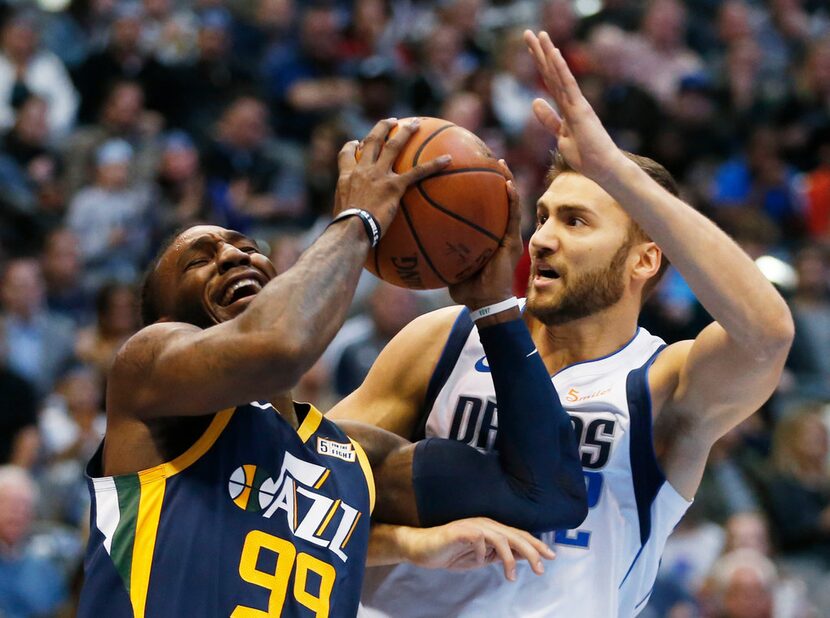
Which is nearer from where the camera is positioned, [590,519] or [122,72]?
[590,519]

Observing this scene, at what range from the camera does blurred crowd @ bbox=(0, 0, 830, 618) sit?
28.4 ft

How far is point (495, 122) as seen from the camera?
11875mm

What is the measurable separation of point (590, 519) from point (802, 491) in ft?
18.6

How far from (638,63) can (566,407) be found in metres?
9.37

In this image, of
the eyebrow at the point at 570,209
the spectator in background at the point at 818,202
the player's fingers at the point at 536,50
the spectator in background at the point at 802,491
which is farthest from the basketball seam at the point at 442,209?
the spectator in background at the point at 818,202

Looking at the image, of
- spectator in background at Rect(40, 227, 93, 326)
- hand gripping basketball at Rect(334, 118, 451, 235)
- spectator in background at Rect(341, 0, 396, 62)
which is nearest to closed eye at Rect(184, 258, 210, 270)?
hand gripping basketball at Rect(334, 118, 451, 235)

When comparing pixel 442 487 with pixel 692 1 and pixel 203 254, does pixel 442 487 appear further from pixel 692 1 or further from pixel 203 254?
pixel 692 1

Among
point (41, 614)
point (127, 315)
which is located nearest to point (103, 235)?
point (127, 315)

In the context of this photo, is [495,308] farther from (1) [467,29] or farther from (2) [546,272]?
(1) [467,29]

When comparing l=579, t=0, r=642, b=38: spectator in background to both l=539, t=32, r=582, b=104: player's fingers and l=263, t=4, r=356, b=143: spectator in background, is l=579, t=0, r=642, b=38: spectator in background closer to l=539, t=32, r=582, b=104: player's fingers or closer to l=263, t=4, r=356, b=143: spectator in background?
l=263, t=4, r=356, b=143: spectator in background

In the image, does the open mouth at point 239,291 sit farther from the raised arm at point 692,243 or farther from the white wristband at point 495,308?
the raised arm at point 692,243

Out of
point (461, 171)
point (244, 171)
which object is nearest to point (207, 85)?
point (244, 171)

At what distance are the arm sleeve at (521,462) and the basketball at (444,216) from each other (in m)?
0.25

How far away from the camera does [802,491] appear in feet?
30.7
